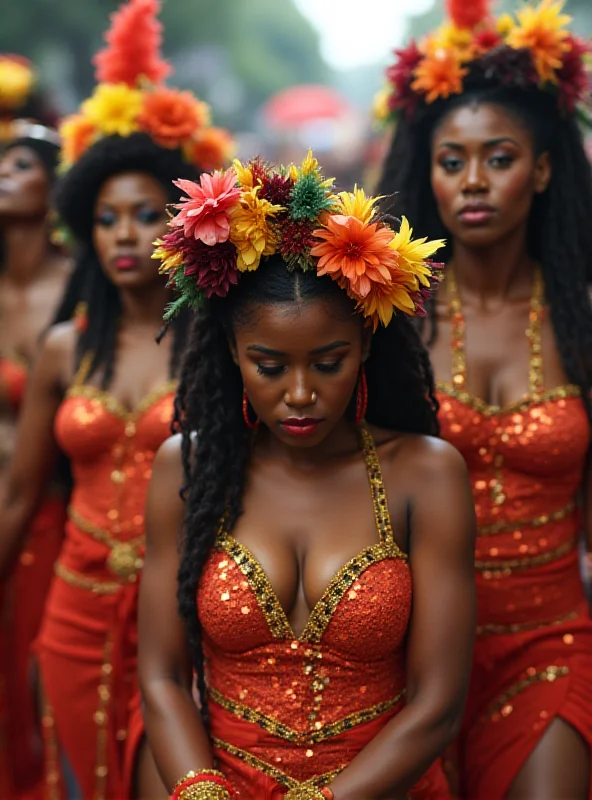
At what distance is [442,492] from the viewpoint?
8.77ft

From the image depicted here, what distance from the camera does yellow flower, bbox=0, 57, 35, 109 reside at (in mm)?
5449

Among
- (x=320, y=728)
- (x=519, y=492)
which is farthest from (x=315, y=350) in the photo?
(x=519, y=492)

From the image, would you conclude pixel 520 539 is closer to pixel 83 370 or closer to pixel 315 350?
pixel 315 350

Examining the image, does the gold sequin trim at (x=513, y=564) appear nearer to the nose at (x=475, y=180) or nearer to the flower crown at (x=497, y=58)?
the nose at (x=475, y=180)

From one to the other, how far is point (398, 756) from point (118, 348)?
2.17 m

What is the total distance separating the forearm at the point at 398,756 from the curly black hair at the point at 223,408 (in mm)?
489

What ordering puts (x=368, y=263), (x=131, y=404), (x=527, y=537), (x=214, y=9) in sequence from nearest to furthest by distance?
(x=368, y=263), (x=527, y=537), (x=131, y=404), (x=214, y=9)

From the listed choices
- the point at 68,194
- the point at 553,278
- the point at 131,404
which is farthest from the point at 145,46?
the point at 553,278

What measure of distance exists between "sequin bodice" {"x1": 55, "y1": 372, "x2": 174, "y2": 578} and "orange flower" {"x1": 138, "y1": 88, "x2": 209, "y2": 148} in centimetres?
104

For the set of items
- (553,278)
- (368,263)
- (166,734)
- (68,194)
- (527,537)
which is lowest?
(166,734)

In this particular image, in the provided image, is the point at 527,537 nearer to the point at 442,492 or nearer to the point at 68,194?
the point at 442,492

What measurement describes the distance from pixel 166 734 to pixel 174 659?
19 cm

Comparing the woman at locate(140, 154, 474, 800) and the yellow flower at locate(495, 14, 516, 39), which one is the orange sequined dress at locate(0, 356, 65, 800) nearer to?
the woman at locate(140, 154, 474, 800)

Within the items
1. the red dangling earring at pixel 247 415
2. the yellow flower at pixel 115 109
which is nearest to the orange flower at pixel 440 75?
the yellow flower at pixel 115 109
